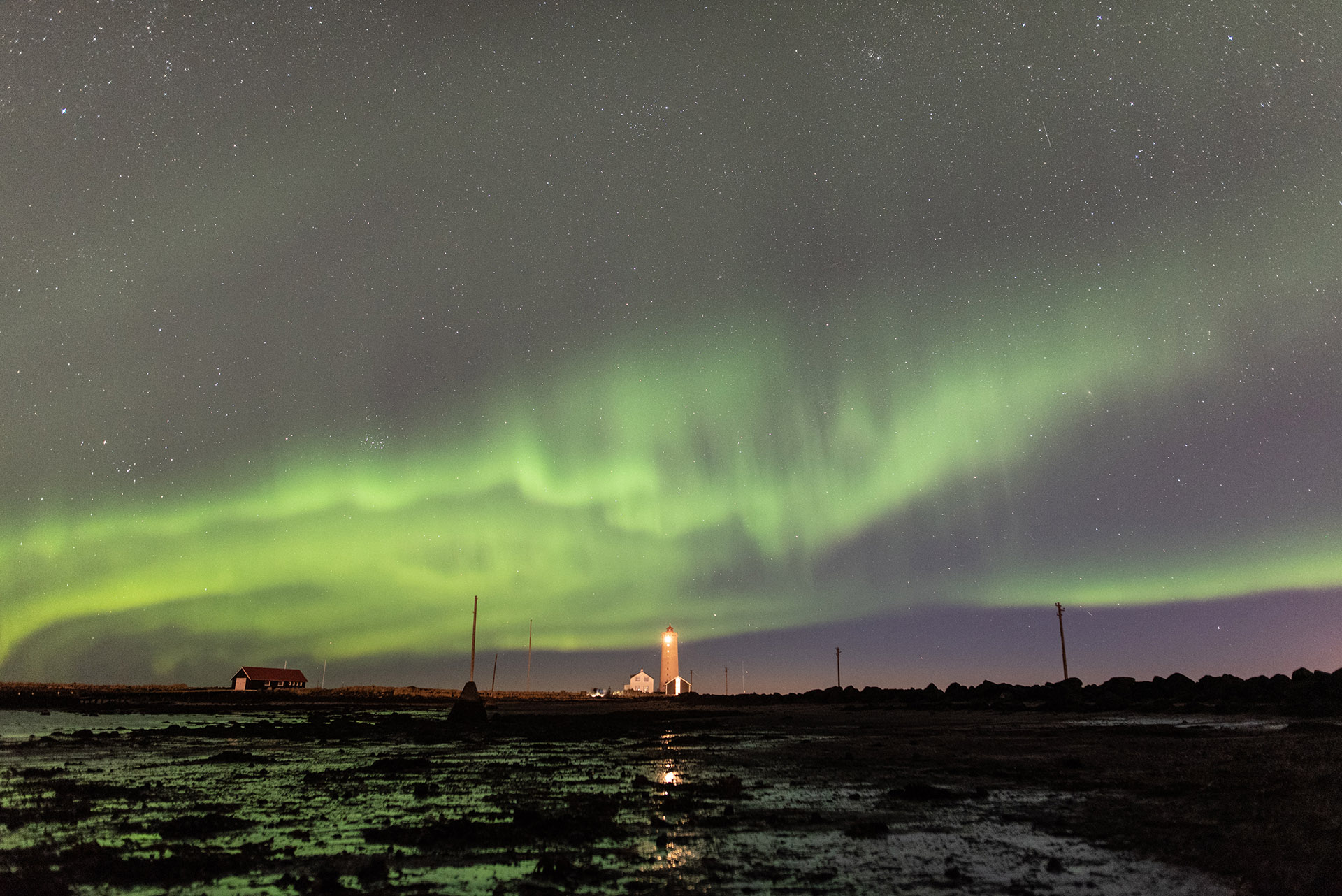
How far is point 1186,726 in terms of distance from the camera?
109 feet

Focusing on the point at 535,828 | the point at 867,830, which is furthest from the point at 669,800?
the point at 867,830

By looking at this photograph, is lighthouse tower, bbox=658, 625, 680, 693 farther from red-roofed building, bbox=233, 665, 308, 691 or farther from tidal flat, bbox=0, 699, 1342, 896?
tidal flat, bbox=0, 699, 1342, 896

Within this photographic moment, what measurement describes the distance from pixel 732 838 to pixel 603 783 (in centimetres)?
711

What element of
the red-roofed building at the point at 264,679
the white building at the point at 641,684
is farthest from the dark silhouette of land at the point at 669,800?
the white building at the point at 641,684

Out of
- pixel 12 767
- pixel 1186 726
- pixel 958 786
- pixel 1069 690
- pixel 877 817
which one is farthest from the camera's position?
pixel 1069 690

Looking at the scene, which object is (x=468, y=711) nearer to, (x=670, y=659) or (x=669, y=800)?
(x=669, y=800)

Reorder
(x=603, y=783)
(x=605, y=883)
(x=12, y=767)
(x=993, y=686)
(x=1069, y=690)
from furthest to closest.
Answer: (x=993, y=686)
(x=1069, y=690)
(x=12, y=767)
(x=603, y=783)
(x=605, y=883)

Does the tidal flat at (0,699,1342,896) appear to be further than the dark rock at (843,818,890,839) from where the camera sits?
No

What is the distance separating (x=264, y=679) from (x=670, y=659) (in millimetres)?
68416

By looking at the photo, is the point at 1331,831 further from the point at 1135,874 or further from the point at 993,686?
the point at 993,686

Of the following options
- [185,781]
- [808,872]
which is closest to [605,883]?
[808,872]

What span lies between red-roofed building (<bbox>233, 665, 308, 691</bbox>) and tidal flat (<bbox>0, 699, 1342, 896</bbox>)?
379 ft

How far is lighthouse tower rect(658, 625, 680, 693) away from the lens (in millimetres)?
154125

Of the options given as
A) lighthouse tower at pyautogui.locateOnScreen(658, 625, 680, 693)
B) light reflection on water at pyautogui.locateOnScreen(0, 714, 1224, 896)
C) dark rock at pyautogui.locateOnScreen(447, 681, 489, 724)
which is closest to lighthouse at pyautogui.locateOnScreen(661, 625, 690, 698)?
lighthouse tower at pyautogui.locateOnScreen(658, 625, 680, 693)
